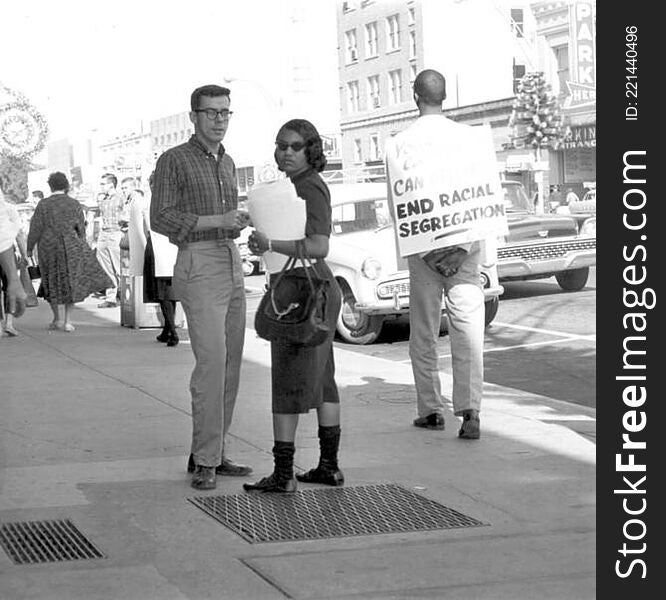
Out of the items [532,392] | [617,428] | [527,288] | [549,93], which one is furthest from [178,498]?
[549,93]

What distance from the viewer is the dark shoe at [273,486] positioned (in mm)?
6492

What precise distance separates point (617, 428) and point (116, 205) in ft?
45.5

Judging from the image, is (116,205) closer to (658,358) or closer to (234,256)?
(234,256)

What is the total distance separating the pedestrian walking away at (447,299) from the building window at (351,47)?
7335 cm

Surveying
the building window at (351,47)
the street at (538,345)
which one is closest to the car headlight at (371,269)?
the street at (538,345)

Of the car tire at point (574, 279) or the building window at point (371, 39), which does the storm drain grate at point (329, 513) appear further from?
the building window at point (371, 39)

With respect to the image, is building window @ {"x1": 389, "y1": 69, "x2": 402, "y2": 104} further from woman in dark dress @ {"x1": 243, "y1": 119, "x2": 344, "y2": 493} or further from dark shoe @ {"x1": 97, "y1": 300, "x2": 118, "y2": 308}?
woman in dark dress @ {"x1": 243, "y1": 119, "x2": 344, "y2": 493}

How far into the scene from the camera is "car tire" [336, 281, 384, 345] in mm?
13445

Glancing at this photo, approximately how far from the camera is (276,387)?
6.43 meters

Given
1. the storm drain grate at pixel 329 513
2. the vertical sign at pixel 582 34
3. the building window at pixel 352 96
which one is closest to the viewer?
the storm drain grate at pixel 329 513

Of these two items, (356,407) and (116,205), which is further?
(116,205)

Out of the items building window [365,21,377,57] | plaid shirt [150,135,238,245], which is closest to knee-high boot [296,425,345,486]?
plaid shirt [150,135,238,245]

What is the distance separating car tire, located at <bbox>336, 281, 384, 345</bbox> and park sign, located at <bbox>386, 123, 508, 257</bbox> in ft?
17.8

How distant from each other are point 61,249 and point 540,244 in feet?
18.9
